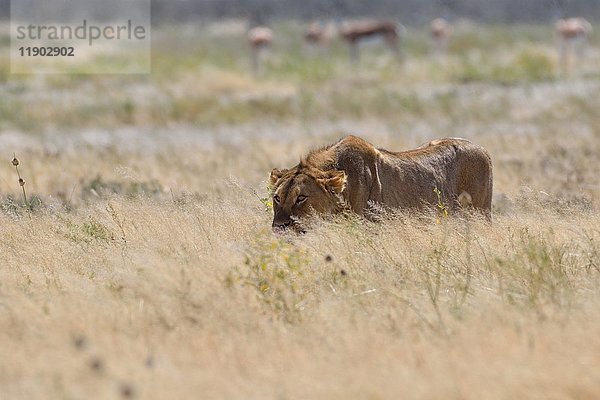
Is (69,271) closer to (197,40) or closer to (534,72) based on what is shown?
(534,72)

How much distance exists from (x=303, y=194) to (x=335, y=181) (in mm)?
266

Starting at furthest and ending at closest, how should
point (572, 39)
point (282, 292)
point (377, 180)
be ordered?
point (572, 39) < point (377, 180) < point (282, 292)

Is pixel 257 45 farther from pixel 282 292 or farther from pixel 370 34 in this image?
pixel 282 292

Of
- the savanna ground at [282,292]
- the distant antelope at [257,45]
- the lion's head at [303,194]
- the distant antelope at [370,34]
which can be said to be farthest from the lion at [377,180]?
the distant antelope at [370,34]

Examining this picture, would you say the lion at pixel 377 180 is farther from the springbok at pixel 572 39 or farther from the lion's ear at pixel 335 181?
the springbok at pixel 572 39

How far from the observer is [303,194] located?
8930 mm

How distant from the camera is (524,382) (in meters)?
5.71

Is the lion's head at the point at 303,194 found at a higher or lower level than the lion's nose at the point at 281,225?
higher

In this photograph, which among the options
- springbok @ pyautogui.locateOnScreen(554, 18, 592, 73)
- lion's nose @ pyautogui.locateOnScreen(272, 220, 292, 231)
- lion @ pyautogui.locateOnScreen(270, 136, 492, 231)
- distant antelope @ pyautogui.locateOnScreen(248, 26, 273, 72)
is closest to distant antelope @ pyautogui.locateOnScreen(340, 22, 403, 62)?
distant antelope @ pyautogui.locateOnScreen(248, 26, 273, 72)

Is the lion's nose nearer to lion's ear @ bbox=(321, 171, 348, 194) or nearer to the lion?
the lion

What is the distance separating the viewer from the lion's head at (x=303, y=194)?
349 inches

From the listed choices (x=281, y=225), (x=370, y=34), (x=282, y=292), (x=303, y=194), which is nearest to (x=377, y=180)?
(x=303, y=194)

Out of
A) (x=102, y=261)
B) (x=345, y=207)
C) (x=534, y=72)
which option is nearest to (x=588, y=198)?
(x=345, y=207)

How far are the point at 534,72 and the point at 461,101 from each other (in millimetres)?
6098
